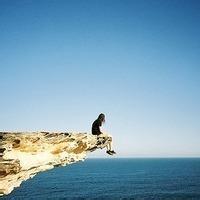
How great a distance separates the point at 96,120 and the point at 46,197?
266 feet

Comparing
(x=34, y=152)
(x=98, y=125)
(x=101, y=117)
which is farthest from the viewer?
(x=98, y=125)

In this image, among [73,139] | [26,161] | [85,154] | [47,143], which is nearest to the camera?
[26,161]

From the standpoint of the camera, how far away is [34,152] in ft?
53.9

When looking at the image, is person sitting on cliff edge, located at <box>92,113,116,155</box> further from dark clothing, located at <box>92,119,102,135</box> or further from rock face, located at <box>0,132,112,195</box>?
rock face, located at <box>0,132,112,195</box>

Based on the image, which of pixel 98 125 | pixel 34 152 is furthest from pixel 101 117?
pixel 34 152

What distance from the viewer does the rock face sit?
14711mm

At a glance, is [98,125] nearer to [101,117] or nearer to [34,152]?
[101,117]

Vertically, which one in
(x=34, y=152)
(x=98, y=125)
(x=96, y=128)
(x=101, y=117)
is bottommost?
(x=34, y=152)

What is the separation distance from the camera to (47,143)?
672 inches

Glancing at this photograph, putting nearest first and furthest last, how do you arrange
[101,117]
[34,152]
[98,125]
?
[34,152], [101,117], [98,125]

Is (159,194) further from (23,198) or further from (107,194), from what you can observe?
(23,198)

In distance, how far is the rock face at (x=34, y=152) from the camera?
14.7 m

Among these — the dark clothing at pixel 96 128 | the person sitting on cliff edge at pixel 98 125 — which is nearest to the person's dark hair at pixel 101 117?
the person sitting on cliff edge at pixel 98 125

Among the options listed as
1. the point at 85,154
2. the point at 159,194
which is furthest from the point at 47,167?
the point at 159,194
